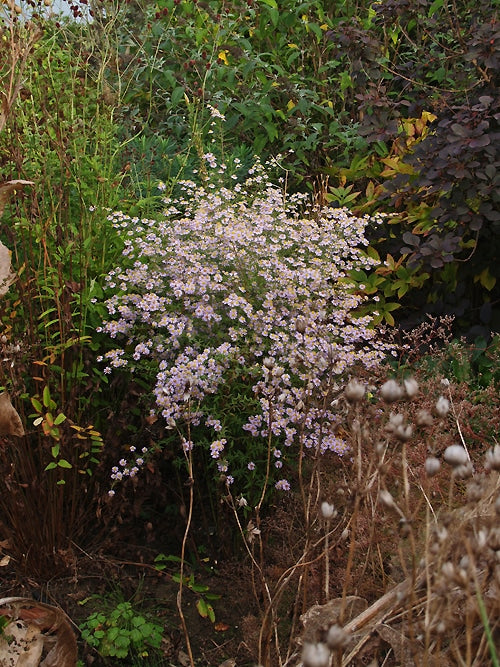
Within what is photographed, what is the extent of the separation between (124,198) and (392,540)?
218 centimetres

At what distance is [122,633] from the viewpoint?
101 inches

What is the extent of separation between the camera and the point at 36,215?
2.88 meters

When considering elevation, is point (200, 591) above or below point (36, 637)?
below

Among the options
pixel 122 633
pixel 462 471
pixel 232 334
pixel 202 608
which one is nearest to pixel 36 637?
pixel 122 633

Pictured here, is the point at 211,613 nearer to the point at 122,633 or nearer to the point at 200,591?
the point at 200,591

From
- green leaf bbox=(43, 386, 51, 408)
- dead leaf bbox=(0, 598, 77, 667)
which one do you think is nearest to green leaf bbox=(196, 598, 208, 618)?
dead leaf bbox=(0, 598, 77, 667)

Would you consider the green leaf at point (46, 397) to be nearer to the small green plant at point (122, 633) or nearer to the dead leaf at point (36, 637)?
the dead leaf at point (36, 637)

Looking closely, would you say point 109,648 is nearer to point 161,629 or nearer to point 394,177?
point 161,629

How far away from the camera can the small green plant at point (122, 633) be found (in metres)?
2.53

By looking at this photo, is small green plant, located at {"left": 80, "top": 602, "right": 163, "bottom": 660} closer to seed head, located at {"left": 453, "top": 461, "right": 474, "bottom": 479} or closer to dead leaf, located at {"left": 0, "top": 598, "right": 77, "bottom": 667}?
dead leaf, located at {"left": 0, "top": 598, "right": 77, "bottom": 667}

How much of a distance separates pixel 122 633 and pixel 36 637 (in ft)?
1.34

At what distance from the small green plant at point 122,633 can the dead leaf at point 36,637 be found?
27cm

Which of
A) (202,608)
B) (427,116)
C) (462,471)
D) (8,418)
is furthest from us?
(427,116)

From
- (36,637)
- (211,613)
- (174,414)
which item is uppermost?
(174,414)
